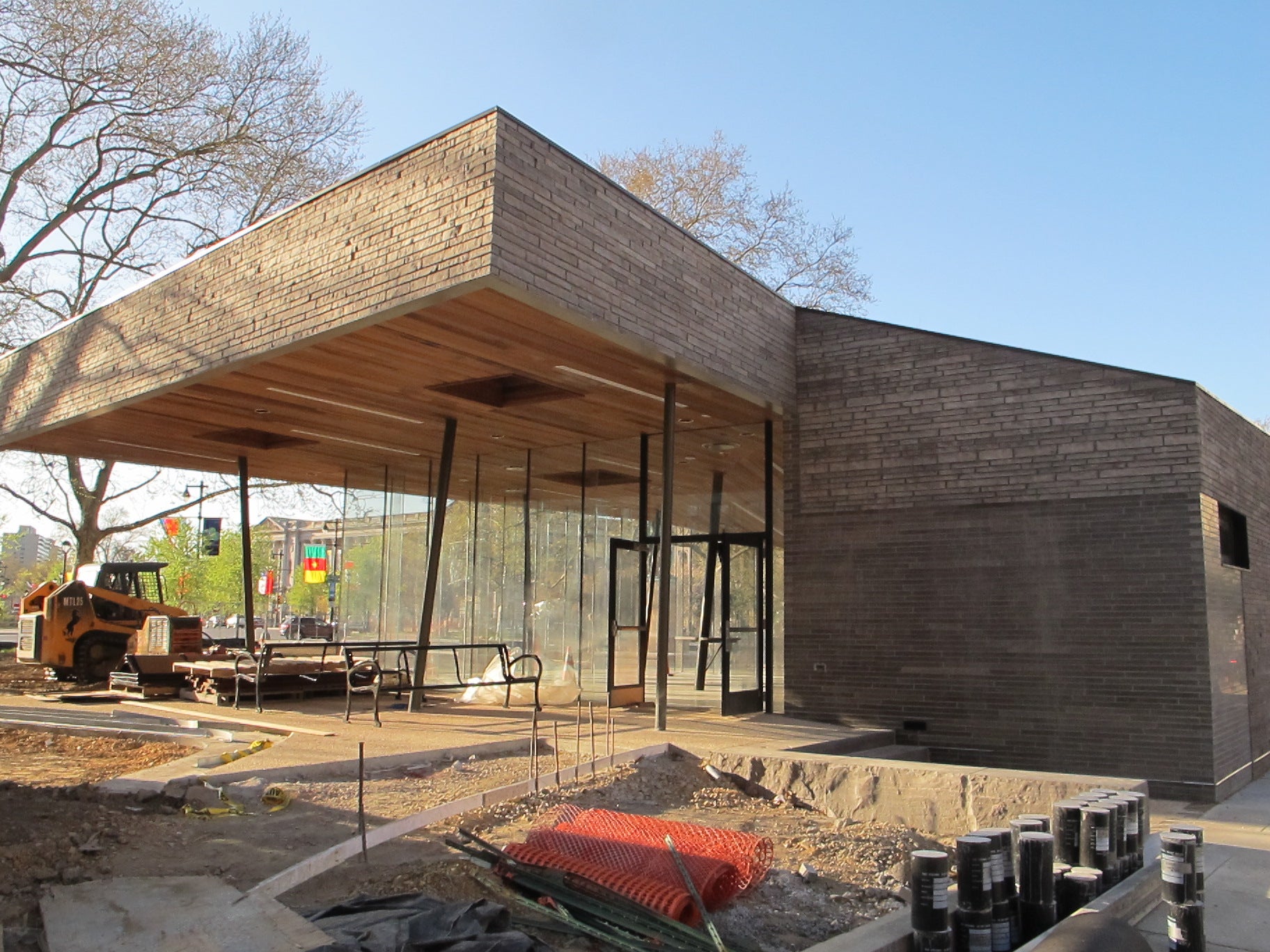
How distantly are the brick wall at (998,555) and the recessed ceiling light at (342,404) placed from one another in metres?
5.07

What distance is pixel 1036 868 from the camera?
4.91 meters

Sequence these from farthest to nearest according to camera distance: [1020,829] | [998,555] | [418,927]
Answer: [998,555]
[1020,829]
[418,927]

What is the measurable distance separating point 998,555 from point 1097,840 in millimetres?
5970

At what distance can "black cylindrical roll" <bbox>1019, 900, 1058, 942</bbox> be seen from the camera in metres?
4.89

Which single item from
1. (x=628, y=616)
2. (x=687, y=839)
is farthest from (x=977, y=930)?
(x=628, y=616)

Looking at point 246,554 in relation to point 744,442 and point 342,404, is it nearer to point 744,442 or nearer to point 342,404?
point 342,404

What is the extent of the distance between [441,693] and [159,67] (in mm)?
16572

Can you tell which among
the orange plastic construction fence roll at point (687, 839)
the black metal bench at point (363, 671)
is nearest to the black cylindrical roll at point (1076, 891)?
the orange plastic construction fence roll at point (687, 839)

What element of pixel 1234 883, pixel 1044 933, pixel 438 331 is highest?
pixel 438 331

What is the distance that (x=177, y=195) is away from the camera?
2717 cm

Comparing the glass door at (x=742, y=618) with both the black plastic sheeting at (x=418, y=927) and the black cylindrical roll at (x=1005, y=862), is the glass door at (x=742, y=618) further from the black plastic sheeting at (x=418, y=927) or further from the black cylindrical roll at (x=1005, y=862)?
the black plastic sheeting at (x=418, y=927)

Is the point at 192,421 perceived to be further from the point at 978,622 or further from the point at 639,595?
the point at 978,622

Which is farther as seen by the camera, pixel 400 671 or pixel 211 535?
pixel 211 535

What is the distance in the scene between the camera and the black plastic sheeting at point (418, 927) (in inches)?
157
